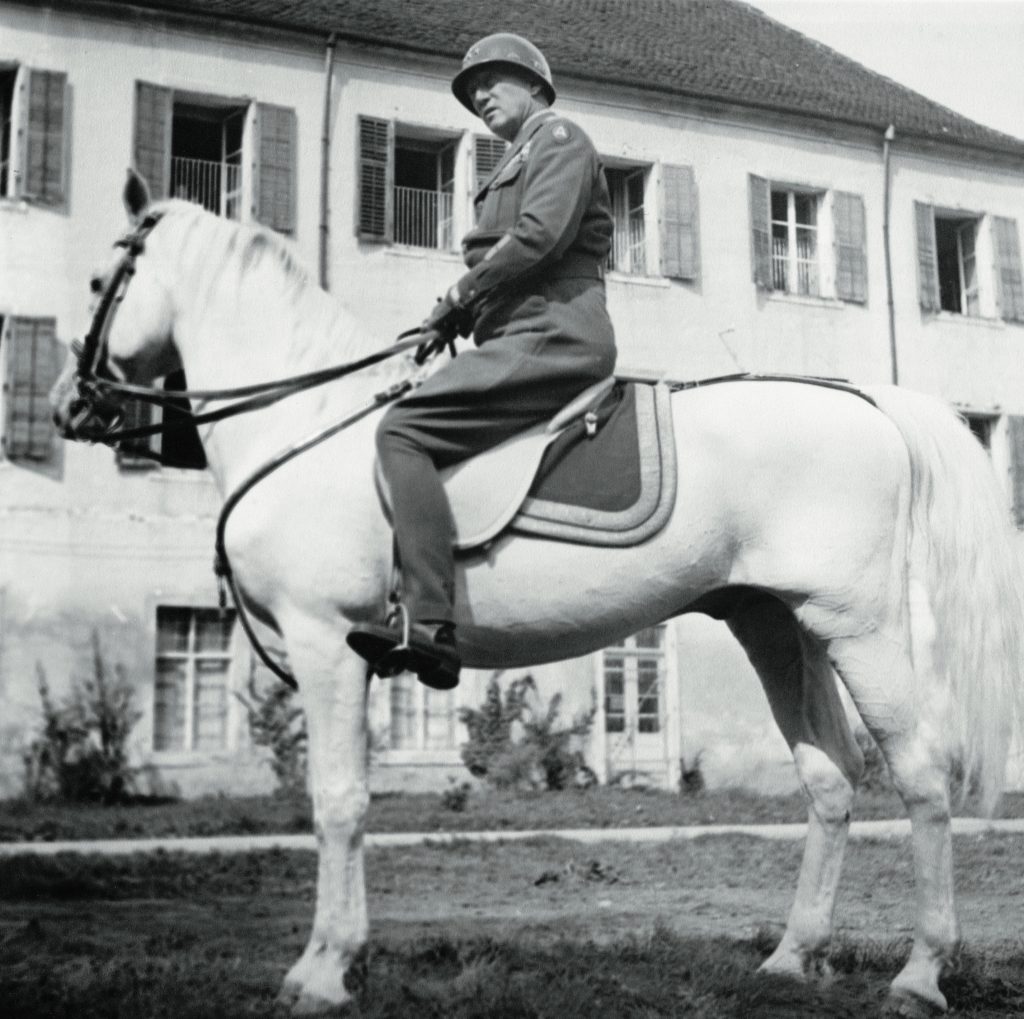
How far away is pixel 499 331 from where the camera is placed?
17.4ft

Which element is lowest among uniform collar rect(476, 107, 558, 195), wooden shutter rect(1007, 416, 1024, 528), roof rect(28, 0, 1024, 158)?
uniform collar rect(476, 107, 558, 195)

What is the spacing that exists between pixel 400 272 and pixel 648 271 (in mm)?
3929

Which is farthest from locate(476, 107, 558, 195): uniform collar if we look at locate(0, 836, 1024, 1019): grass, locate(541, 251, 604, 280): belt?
locate(0, 836, 1024, 1019): grass

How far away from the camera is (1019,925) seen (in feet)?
22.2

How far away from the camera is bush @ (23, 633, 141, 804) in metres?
16.4

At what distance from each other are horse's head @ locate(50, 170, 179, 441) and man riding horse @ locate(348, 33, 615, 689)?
109 centimetres

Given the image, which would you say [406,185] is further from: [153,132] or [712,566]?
[712,566]

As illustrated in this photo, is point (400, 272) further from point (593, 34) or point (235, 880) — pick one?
point (235, 880)

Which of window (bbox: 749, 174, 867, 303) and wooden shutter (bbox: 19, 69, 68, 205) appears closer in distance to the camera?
wooden shutter (bbox: 19, 69, 68, 205)

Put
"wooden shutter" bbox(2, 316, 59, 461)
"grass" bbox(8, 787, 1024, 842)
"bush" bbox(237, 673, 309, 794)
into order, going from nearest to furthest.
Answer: "grass" bbox(8, 787, 1024, 842), "wooden shutter" bbox(2, 316, 59, 461), "bush" bbox(237, 673, 309, 794)

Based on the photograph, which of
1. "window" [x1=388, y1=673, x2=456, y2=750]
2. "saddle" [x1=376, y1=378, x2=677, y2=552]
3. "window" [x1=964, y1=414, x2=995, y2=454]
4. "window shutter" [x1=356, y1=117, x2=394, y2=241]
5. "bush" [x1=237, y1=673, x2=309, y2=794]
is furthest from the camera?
"window" [x1=964, y1=414, x2=995, y2=454]

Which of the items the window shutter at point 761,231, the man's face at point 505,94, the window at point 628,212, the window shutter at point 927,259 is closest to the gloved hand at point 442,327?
the man's face at point 505,94

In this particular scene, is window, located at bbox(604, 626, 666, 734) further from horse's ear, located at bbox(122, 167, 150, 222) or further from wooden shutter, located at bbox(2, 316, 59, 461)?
horse's ear, located at bbox(122, 167, 150, 222)

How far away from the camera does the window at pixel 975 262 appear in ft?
77.3
